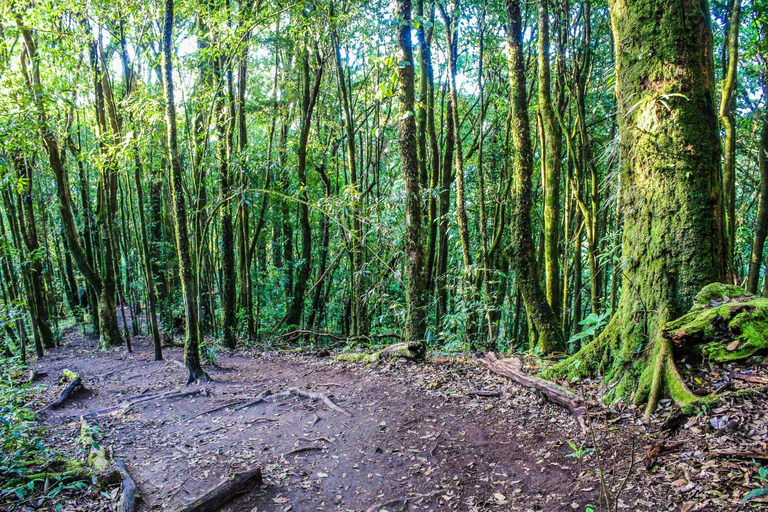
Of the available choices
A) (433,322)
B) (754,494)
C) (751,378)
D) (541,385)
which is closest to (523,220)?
(541,385)

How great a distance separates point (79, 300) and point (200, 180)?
42.3 feet

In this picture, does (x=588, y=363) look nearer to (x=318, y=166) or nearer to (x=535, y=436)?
(x=535, y=436)

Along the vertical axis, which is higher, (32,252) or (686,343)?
(32,252)

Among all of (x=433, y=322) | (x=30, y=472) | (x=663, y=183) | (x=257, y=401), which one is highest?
(x=663, y=183)

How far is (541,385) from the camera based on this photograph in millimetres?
4539

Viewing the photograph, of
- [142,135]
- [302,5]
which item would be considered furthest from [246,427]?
[302,5]

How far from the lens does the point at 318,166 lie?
1326 cm

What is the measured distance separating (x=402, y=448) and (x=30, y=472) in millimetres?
3212

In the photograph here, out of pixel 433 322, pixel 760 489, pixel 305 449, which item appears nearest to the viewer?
pixel 760 489

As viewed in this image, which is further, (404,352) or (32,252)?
(32,252)

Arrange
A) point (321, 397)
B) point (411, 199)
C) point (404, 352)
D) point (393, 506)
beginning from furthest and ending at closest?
1. point (411, 199)
2. point (404, 352)
3. point (321, 397)
4. point (393, 506)

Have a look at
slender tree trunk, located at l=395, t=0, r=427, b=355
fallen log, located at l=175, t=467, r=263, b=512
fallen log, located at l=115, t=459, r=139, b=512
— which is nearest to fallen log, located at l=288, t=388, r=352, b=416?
fallen log, located at l=175, t=467, r=263, b=512

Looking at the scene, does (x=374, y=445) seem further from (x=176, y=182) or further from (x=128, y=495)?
(x=176, y=182)

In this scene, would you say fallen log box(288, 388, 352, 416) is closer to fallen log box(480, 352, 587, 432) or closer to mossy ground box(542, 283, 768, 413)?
fallen log box(480, 352, 587, 432)
